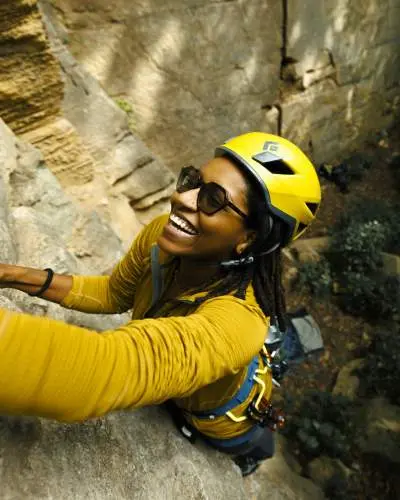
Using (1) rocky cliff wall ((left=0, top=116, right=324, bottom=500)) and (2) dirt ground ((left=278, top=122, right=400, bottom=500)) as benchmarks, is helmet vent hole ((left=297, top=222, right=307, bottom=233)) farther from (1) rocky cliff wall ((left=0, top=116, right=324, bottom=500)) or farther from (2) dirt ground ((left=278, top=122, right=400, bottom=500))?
(2) dirt ground ((left=278, top=122, right=400, bottom=500))

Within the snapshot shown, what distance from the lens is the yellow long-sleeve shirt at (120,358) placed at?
97 centimetres

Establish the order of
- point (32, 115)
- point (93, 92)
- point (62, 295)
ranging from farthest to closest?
point (93, 92)
point (32, 115)
point (62, 295)

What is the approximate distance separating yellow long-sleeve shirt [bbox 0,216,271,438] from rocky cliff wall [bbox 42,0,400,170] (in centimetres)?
376

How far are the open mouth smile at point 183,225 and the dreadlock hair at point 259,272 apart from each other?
23cm

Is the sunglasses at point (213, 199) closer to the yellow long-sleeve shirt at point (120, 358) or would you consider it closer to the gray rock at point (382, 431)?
the yellow long-sleeve shirt at point (120, 358)

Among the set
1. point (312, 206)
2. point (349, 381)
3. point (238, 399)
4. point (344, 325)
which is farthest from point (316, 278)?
point (312, 206)

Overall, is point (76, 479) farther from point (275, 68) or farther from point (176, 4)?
point (275, 68)

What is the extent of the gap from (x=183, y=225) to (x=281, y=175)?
0.47 meters

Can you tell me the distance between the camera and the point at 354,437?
4359mm

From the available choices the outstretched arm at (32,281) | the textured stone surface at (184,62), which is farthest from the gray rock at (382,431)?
the textured stone surface at (184,62)

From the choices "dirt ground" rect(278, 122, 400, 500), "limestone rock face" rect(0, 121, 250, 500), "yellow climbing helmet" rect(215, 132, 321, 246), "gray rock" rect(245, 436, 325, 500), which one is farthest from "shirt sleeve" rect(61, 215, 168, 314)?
"dirt ground" rect(278, 122, 400, 500)

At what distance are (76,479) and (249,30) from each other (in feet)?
19.1

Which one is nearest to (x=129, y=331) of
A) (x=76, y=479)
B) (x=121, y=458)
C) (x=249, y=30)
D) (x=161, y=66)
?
(x=76, y=479)

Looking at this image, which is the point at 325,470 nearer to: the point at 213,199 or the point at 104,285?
the point at 104,285
